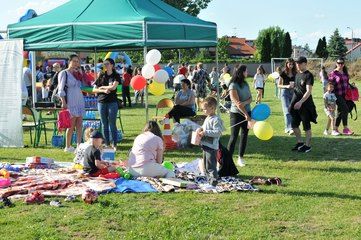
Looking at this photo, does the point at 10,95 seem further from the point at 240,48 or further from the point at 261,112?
the point at 240,48

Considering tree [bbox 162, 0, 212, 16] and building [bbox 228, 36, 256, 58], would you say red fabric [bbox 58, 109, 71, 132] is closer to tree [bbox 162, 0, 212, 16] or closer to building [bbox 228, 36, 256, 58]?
tree [bbox 162, 0, 212, 16]

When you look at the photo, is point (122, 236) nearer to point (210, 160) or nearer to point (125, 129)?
point (210, 160)

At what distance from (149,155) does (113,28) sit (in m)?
3.44

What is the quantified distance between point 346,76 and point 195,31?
12.4 feet

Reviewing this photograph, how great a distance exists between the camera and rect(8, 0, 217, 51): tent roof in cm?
1056

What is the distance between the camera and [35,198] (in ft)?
22.7

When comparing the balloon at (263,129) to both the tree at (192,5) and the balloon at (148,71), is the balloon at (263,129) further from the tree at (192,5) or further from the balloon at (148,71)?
the tree at (192,5)

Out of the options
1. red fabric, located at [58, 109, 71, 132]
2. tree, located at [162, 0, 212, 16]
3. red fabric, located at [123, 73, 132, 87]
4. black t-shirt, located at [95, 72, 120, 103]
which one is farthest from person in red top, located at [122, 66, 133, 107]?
tree, located at [162, 0, 212, 16]

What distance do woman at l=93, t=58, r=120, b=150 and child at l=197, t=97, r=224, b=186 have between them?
3386 mm

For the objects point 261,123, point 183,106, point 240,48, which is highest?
point 240,48

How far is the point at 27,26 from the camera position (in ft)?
37.5

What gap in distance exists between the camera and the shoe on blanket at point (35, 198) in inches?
271

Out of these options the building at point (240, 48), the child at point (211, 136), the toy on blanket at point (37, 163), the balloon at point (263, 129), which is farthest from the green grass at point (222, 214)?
the building at point (240, 48)

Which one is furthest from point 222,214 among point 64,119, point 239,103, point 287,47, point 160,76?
point 287,47
